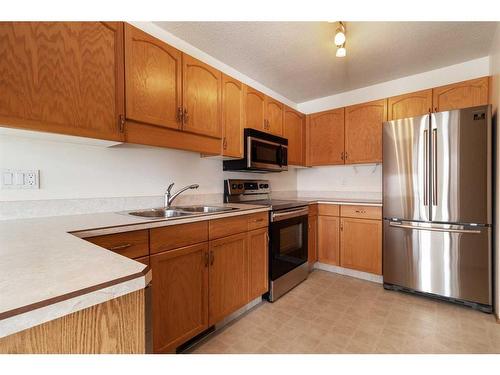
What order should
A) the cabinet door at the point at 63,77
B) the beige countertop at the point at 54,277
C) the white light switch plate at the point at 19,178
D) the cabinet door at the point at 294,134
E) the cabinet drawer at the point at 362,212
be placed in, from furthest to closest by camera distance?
the cabinet door at the point at 294,134 → the cabinet drawer at the point at 362,212 → the white light switch plate at the point at 19,178 → the cabinet door at the point at 63,77 → the beige countertop at the point at 54,277

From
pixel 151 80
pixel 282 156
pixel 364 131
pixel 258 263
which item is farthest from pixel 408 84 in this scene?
pixel 151 80

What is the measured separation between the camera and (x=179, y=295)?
4.69 ft

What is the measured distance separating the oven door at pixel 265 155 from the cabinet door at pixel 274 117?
194 millimetres

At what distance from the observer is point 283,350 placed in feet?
5.03

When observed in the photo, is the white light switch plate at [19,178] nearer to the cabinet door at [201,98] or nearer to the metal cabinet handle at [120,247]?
the metal cabinet handle at [120,247]

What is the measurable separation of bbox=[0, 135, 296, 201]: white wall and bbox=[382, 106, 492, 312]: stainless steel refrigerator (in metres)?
1.90

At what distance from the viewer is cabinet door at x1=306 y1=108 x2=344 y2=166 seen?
3021mm

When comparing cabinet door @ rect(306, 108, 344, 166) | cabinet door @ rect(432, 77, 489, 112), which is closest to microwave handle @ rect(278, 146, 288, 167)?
cabinet door @ rect(306, 108, 344, 166)

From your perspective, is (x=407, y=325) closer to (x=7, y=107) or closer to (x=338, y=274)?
(x=338, y=274)

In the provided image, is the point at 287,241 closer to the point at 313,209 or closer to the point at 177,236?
the point at 313,209

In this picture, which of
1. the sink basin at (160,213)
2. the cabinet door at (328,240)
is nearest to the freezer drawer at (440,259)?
the cabinet door at (328,240)

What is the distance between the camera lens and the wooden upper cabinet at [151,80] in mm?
1439

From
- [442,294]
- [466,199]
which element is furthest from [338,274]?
[466,199]

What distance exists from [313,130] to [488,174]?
184cm
